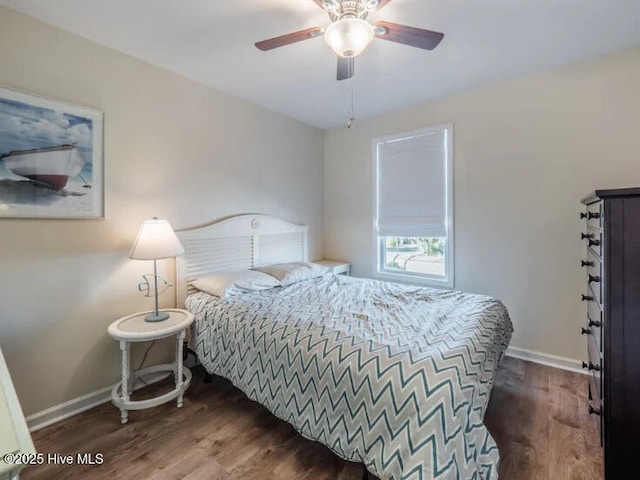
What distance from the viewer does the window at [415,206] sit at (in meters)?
3.17

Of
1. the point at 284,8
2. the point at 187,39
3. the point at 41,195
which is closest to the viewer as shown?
the point at 284,8

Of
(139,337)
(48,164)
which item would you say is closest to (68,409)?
(139,337)

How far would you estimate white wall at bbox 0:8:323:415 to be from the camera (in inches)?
73.7

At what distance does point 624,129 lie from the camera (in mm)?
2314

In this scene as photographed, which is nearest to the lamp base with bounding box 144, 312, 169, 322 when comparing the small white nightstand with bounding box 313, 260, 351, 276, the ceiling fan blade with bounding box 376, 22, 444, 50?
the small white nightstand with bounding box 313, 260, 351, 276

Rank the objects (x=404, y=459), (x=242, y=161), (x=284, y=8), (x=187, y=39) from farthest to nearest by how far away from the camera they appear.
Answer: (x=242, y=161) < (x=187, y=39) < (x=284, y=8) < (x=404, y=459)

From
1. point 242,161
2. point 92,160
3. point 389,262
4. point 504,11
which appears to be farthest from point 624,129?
point 92,160

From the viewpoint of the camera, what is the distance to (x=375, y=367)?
1.39 metres

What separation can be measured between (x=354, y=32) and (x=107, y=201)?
199 centimetres

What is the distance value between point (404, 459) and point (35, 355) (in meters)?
2.27

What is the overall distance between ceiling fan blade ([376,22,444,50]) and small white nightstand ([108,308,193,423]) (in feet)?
7.08

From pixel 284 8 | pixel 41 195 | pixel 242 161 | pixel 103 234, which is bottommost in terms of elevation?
pixel 103 234

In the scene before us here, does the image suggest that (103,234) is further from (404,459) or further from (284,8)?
(404,459)

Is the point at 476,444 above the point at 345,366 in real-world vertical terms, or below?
below
